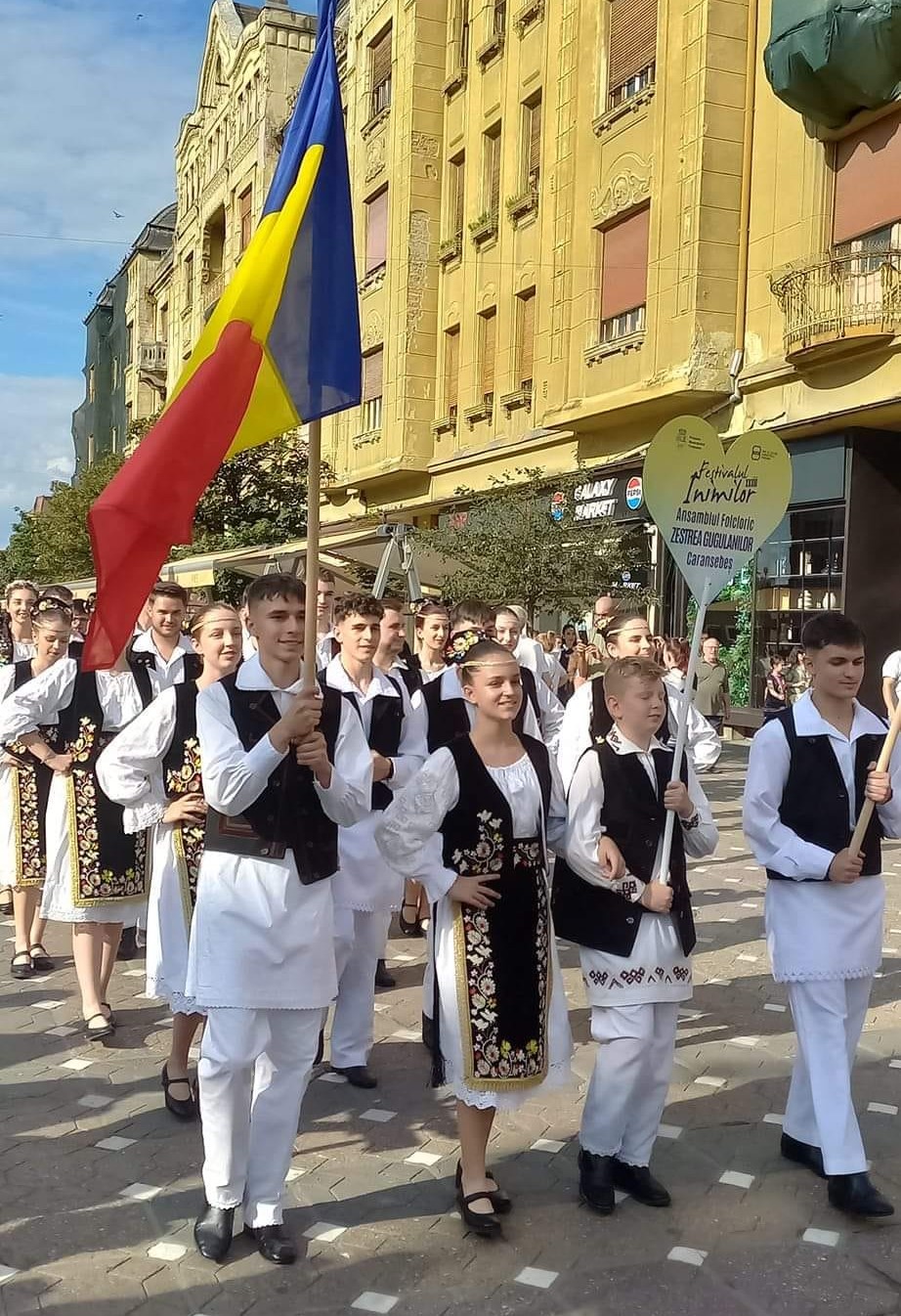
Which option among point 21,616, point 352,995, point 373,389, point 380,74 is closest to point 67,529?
point 373,389

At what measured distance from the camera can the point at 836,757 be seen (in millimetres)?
4504

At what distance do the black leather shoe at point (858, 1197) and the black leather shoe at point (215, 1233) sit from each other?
1973 mm

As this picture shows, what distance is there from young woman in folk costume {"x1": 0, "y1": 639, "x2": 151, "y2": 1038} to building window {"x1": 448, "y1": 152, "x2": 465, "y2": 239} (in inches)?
859

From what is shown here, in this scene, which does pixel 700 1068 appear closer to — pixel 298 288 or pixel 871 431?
pixel 298 288

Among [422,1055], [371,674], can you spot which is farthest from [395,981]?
[371,674]

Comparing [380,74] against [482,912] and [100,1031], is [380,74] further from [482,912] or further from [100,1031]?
[482,912]

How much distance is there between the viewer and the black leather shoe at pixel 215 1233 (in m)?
3.89

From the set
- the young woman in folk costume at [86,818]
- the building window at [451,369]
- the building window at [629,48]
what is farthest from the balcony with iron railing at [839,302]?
the young woman in folk costume at [86,818]

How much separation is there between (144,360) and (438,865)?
56.1 metres

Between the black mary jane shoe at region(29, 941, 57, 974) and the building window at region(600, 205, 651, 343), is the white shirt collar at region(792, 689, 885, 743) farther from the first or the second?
the building window at region(600, 205, 651, 343)

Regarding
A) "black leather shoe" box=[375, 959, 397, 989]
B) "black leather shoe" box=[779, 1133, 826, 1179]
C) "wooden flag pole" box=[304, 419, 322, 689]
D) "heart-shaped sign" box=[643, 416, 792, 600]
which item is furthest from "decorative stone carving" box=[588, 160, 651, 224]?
"wooden flag pole" box=[304, 419, 322, 689]

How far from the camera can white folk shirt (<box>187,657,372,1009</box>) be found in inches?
152

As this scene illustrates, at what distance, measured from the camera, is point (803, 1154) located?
4.67 metres

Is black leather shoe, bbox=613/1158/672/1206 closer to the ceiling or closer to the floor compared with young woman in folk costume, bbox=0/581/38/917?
closer to the floor
